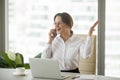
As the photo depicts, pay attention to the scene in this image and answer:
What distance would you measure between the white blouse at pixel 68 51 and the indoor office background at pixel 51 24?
0.87 meters

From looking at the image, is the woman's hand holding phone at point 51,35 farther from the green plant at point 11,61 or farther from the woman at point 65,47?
the green plant at point 11,61

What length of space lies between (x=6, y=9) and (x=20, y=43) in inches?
25.4

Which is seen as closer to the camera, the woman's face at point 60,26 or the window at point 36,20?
the woman's face at point 60,26

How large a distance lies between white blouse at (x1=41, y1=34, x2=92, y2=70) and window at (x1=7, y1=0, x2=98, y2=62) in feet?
3.27

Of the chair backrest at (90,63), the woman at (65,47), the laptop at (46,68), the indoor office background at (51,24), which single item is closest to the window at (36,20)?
the indoor office background at (51,24)

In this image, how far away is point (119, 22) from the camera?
138 inches

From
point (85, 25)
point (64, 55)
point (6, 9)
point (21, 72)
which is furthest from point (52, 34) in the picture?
point (6, 9)

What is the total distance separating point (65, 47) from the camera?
2770 millimetres

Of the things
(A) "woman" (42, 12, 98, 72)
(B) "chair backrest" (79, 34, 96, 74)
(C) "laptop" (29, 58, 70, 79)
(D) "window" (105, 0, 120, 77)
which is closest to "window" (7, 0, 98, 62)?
(D) "window" (105, 0, 120, 77)

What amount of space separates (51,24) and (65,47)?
1265 mm

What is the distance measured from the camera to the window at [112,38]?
3.53 m

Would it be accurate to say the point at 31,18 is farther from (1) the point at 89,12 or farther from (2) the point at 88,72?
(2) the point at 88,72

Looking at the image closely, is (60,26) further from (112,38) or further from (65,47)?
(112,38)

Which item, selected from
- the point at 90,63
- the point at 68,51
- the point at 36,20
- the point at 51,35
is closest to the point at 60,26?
the point at 51,35
